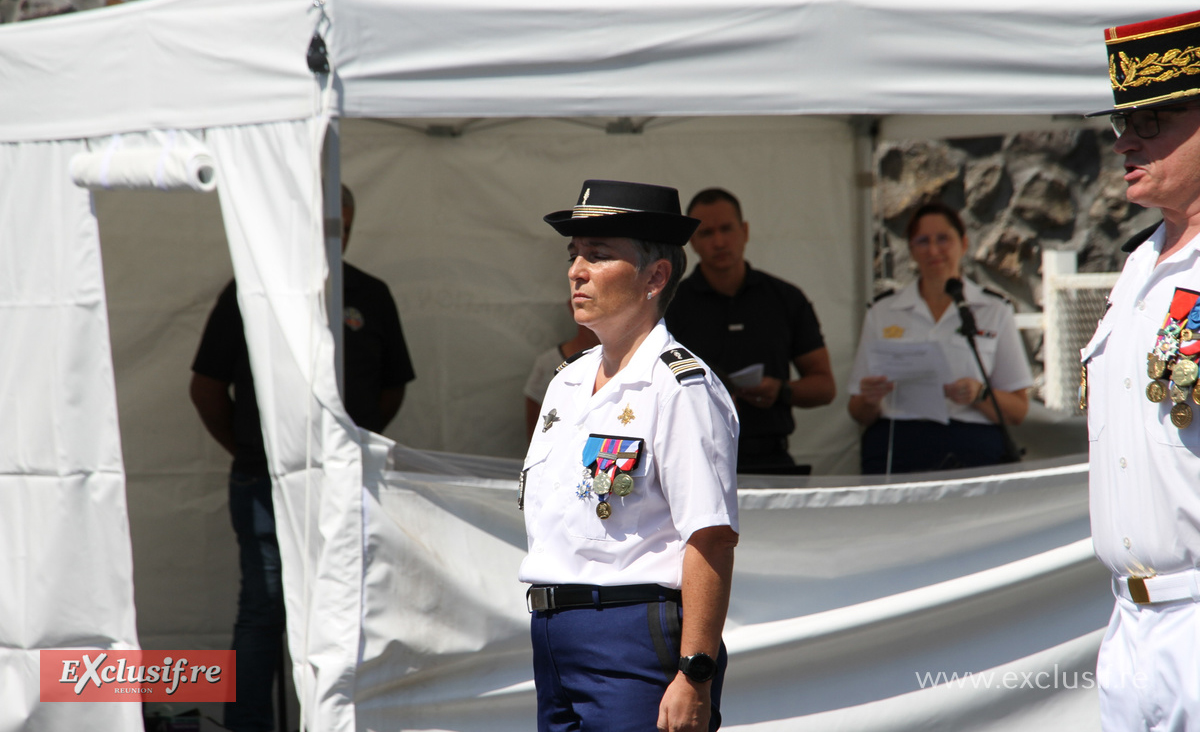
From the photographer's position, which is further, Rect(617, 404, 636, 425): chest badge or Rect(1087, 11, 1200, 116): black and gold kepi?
Rect(617, 404, 636, 425): chest badge

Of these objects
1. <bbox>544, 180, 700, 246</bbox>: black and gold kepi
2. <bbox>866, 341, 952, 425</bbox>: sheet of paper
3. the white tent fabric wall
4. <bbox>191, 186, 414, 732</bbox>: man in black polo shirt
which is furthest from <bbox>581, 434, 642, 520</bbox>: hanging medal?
the white tent fabric wall

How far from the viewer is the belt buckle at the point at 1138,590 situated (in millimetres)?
1949

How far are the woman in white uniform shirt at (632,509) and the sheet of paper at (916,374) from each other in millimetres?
2114

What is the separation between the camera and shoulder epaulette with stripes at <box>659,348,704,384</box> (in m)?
2.14

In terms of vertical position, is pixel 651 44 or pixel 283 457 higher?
pixel 651 44

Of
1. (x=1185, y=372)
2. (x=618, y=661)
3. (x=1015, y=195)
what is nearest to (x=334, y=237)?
(x=618, y=661)

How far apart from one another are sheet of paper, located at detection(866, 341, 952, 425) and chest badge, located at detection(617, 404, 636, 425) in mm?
2270

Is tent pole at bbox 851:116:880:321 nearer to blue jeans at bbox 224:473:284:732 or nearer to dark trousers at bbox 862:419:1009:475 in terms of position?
dark trousers at bbox 862:419:1009:475

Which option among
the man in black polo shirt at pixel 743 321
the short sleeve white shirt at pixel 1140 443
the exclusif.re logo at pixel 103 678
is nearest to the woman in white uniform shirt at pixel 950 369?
the man in black polo shirt at pixel 743 321

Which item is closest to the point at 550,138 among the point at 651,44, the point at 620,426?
the point at 651,44

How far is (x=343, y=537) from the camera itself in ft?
9.67

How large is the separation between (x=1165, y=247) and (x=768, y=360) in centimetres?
226

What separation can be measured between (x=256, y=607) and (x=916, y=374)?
256cm

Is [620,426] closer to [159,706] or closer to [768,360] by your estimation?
[768,360]
